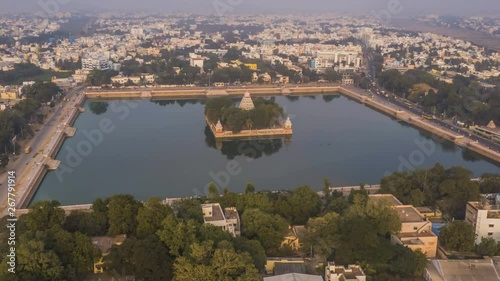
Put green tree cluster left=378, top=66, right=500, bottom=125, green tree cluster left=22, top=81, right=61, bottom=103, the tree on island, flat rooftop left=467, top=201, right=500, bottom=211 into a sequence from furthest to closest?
green tree cluster left=22, top=81, right=61, bottom=103
green tree cluster left=378, top=66, right=500, bottom=125
the tree on island
flat rooftop left=467, top=201, right=500, bottom=211

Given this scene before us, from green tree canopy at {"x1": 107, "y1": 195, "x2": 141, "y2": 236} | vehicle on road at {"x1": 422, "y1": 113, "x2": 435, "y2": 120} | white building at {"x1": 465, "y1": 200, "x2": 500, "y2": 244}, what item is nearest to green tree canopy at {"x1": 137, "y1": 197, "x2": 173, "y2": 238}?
green tree canopy at {"x1": 107, "y1": 195, "x2": 141, "y2": 236}

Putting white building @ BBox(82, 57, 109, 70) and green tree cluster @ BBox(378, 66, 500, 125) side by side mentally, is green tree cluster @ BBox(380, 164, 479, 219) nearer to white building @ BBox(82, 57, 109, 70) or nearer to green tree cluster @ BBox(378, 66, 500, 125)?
green tree cluster @ BBox(378, 66, 500, 125)

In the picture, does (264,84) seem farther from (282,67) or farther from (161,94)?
(161,94)

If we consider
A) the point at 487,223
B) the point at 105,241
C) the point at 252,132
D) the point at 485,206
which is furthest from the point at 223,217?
the point at 252,132

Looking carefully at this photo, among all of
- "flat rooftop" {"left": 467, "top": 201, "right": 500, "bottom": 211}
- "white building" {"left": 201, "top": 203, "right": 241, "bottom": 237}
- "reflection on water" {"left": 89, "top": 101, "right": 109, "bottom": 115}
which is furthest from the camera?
"reflection on water" {"left": 89, "top": 101, "right": 109, "bottom": 115}

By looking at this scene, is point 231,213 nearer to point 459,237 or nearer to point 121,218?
point 121,218

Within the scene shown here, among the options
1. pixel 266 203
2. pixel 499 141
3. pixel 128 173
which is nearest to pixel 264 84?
pixel 499 141
